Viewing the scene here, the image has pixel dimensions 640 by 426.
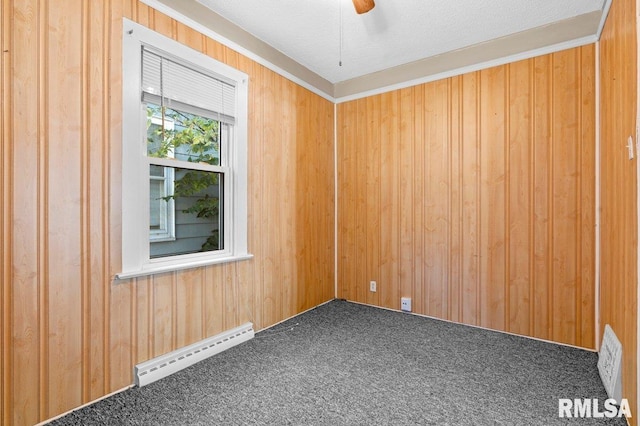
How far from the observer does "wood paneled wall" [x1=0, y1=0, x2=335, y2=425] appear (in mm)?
1512

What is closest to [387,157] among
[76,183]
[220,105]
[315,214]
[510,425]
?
[315,214]

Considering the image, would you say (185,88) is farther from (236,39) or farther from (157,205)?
(157,205)

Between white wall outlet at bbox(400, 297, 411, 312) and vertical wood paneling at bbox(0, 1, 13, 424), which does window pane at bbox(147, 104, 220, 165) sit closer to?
vertical wood paneling at bbox(0, 1, 13, 424)

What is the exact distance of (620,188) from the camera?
171 centimetres

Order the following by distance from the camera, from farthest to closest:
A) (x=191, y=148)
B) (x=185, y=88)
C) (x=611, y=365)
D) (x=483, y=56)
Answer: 1. (x=483, y=56)
2. (x=191, y=148)
3. (x=185, y=88)
4. (x=611, y=365)

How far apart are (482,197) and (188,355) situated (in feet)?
8.96

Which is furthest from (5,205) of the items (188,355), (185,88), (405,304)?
(405,304)

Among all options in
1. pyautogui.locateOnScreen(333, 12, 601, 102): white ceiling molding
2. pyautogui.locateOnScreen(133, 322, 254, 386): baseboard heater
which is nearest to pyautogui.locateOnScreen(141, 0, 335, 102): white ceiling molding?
pyautogui.locateOnScreen(333, 12, 601, 102): white ceiling molding

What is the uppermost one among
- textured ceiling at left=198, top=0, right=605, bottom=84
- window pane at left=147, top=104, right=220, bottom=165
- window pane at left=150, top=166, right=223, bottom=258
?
textured ceiling at left=198, top=0, right=605, bottom=84

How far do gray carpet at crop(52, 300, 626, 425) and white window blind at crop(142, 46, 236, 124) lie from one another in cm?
184

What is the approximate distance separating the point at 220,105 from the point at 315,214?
Result: 1513 millimetres

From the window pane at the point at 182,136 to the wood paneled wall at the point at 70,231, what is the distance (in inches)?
10.2

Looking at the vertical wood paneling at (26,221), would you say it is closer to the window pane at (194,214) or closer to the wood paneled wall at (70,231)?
the wood paneled wall at (70,231)

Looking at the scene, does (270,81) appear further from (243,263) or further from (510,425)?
(510,425)
